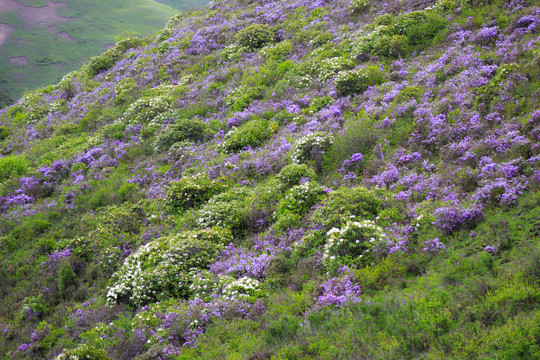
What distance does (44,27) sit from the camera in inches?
2763

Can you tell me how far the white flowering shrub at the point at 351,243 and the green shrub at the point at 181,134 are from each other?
9.05m

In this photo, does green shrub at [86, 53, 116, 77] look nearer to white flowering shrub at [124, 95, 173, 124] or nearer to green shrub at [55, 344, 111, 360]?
Answer: white flowering shrub at [124, 95, 173, 124]

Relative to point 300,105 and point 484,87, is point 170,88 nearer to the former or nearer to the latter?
point 300,105

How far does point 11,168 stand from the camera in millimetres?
15805

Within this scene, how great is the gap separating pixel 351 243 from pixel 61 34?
3249 inches

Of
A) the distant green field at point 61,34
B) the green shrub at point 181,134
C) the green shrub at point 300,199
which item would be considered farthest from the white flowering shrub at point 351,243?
the distant green field at point 61,34

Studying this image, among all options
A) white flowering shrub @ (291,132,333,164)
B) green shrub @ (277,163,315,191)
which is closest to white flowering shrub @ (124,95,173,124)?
white flowering shrub @ (291,132,333,164)

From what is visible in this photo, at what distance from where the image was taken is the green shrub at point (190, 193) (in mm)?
10586

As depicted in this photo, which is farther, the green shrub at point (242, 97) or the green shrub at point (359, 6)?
the green shrub at point (359, 6)

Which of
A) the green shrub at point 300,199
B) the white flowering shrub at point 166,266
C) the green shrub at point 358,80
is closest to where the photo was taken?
the white flowering shrub at point 166,266

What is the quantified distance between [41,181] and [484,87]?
16.6 m

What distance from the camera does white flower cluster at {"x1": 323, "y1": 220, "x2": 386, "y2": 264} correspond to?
250 inches

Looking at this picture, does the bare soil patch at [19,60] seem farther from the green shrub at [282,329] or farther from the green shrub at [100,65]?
the green shrub at [282,329]

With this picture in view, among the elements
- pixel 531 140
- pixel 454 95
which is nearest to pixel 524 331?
pixel 531 140
